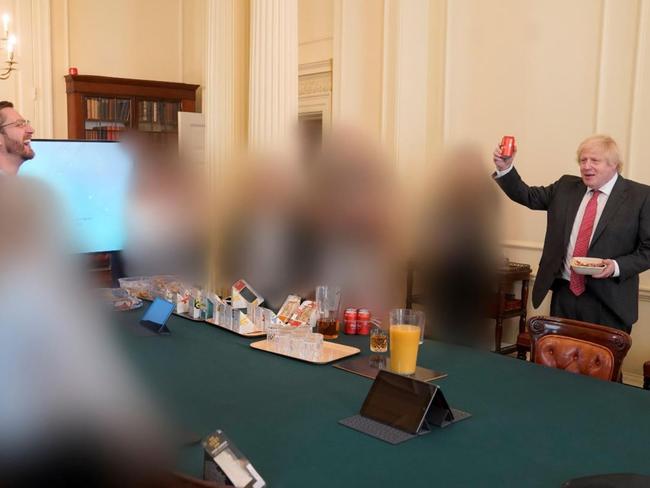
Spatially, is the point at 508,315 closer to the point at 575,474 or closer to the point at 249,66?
the point at 249,66

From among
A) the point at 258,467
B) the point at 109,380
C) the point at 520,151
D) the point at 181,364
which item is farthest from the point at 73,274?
the point at 520,151

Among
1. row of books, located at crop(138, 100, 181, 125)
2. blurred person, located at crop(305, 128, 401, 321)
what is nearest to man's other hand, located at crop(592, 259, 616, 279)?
blurred person, located at crop(305, 128, 401, 321)

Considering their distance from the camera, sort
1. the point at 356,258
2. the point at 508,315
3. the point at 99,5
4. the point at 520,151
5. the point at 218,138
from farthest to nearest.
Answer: the point at 99,5 < the point at 520,151 < the point at 508,315 < the point at 218,138 < the point at 356,258

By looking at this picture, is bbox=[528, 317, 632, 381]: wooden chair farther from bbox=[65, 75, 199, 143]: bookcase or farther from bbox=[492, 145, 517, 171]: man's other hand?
bbox=[65, 75, 199, 143]: bookcase

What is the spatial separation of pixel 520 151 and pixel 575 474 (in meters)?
3.23

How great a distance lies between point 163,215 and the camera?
1.79 metres

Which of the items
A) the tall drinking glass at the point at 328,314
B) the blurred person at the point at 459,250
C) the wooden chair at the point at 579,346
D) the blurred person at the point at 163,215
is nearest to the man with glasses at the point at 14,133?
the blurred person at the point at 163,215

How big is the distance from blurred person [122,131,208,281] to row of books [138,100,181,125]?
17.1 feet

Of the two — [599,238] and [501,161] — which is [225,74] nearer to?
[501,161]

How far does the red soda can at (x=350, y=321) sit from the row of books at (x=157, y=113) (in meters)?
5.49

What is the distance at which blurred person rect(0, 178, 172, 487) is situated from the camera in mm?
518

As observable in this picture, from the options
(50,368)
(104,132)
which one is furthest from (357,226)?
(104,132)

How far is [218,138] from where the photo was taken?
3193mm

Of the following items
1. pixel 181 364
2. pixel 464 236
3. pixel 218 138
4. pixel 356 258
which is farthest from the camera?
pixel 218 138
